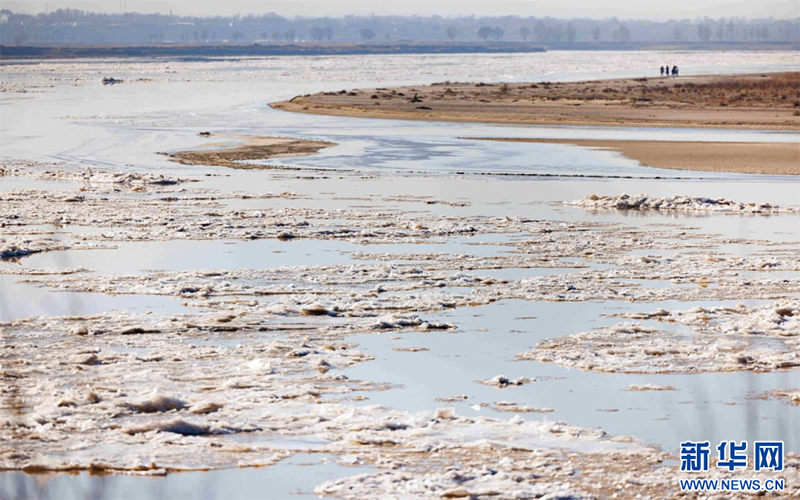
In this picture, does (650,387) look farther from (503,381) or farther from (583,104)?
(583,104)

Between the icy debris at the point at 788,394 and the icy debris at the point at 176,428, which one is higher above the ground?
the icy debris at the point at 176,428

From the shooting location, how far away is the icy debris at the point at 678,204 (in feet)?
60.7

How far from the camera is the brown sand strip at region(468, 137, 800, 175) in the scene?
84.2 feet

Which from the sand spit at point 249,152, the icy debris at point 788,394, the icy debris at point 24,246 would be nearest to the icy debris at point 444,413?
the icy debris at point 788,394

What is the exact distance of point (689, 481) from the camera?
657 centimetres

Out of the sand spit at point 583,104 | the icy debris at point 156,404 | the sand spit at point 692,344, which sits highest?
the sand spit at point 583,104

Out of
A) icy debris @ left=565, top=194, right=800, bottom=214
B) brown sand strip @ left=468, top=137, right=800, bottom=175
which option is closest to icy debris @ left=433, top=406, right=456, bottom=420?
icy debris @ left=565, top=194, right=800, bottom=214

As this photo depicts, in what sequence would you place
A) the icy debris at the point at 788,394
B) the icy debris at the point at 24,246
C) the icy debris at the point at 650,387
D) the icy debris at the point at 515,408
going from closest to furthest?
the icy debris at the point at 515,408 < the icy debris at the point at 788,394 < the icy debris at the point at 650,387 < the icy debris at the point at 24,246

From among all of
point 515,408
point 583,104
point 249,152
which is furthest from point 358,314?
point 583,104

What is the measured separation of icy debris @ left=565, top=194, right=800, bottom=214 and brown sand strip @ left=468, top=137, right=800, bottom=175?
6326mm

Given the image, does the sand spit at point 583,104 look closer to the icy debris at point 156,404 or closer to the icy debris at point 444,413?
the icy debris at point 444,413

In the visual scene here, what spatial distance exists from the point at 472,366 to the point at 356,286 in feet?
10.3

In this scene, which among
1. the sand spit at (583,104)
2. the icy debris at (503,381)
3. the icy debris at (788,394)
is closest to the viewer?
the icy debris at (788,394)

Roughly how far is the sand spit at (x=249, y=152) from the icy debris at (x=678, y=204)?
9.23 metres
